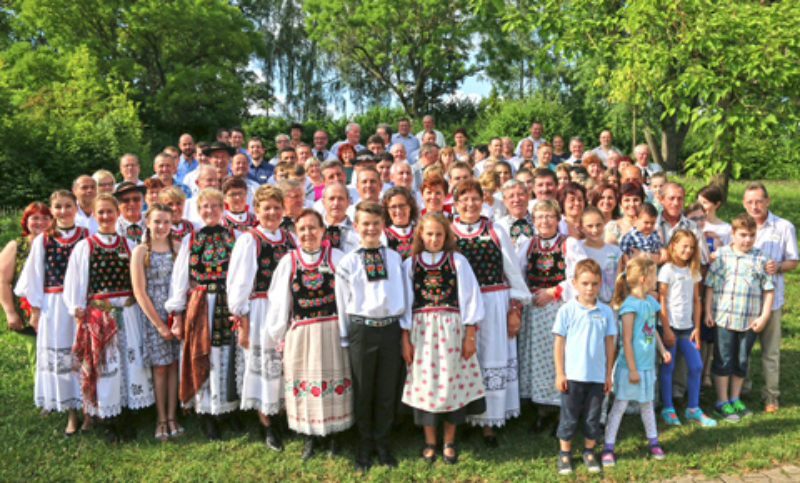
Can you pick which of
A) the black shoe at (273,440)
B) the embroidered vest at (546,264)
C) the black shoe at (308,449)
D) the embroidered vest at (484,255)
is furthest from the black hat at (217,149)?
the embroidered vest at (546,264)

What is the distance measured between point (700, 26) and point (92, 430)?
24.9ft

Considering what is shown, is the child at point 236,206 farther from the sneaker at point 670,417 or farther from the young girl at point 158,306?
the sneaker at point 670,417

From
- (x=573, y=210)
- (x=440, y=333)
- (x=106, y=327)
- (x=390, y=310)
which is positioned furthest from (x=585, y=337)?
(x=106, y=327)

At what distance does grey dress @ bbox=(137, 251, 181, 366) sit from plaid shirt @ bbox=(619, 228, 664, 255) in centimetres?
382

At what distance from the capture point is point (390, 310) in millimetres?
4121

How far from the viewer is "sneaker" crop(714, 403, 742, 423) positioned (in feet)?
16.4

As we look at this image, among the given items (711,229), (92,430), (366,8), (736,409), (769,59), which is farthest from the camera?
(366,8)

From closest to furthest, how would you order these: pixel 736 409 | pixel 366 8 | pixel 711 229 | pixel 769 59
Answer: pixel 736 409, pixel 711 229, pixel 769 59, pixel 366 8

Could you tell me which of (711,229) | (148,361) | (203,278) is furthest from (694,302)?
(148,361)

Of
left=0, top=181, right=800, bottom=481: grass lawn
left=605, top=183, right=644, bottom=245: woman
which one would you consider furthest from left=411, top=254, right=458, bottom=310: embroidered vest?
left=605, top=183, right=644, bottom=245: woman

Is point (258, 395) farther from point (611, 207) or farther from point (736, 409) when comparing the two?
point (736, 409)

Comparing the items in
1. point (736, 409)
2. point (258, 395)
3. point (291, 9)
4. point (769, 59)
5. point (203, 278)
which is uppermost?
point (291, 9)

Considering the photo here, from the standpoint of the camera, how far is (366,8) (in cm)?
3094

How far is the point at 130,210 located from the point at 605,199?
4.23m
